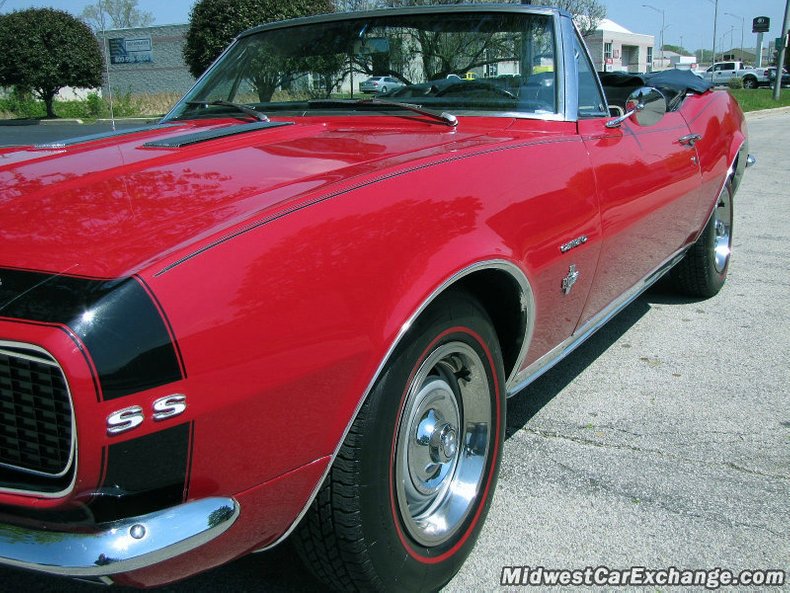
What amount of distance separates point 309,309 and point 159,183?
2.09 ft

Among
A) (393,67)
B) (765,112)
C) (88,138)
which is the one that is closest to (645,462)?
(393,67)

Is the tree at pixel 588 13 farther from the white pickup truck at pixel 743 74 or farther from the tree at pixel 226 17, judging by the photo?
the tree at pixel 226 17

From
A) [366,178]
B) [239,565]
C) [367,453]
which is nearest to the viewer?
[367,453]

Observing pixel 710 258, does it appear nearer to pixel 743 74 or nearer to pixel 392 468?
pixel 392 468

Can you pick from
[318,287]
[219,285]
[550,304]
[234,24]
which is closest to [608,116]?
[550,304]

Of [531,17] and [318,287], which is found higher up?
[531,17]

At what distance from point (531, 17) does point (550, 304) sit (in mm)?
1244

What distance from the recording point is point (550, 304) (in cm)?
246

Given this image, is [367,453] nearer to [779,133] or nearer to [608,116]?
[608,116]

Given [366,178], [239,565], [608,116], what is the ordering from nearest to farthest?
[366,178] → [239,565] → [608,116]

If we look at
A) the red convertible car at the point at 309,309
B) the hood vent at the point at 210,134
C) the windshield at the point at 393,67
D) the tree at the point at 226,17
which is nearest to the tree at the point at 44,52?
the tree at the point at 226,17

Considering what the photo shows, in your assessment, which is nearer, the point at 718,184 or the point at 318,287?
the point at 318,287

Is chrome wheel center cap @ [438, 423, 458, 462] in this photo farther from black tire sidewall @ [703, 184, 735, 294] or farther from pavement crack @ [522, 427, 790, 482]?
black tire sidewall @ [703, 184, 735, 294]

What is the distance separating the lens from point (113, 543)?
4.36 feet
